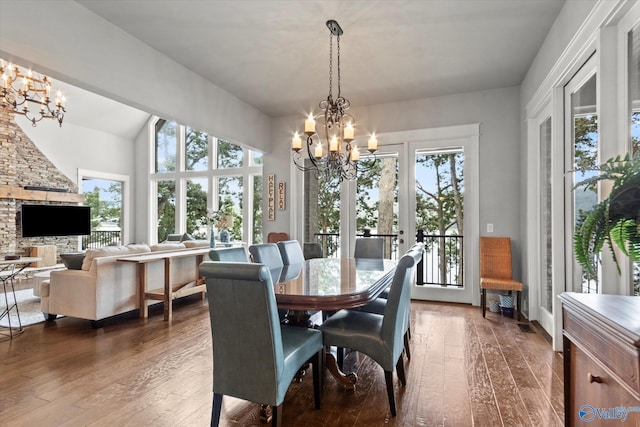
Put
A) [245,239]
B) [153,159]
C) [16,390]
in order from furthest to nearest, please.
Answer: [153,159] < [245,239] < [16,390]

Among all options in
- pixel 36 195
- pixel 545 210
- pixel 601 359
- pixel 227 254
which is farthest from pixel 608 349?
pixel 36 195

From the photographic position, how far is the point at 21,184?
6.68 meters

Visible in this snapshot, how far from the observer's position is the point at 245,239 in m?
7.43

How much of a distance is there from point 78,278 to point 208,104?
8.26 ft

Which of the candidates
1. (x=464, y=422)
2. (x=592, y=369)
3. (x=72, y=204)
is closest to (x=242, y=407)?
(x=464, y=422)

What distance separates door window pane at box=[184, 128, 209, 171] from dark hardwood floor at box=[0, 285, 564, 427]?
5218 mm

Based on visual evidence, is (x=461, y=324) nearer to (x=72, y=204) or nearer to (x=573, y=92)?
(x=573, y=92)

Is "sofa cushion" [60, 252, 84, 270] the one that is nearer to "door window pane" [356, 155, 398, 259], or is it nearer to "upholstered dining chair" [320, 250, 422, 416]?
"upholstered dining chair" [320, 250, 422, 416]

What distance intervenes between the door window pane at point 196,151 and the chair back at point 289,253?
532 cm

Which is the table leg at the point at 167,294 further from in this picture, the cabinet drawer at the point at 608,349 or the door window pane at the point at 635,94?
the door window pane at the point at 635,94

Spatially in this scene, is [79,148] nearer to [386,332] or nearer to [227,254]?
[227,254]

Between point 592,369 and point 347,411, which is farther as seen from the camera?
point 347,411

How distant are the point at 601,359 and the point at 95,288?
412 cm

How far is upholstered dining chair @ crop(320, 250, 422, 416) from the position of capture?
1.96 meters
